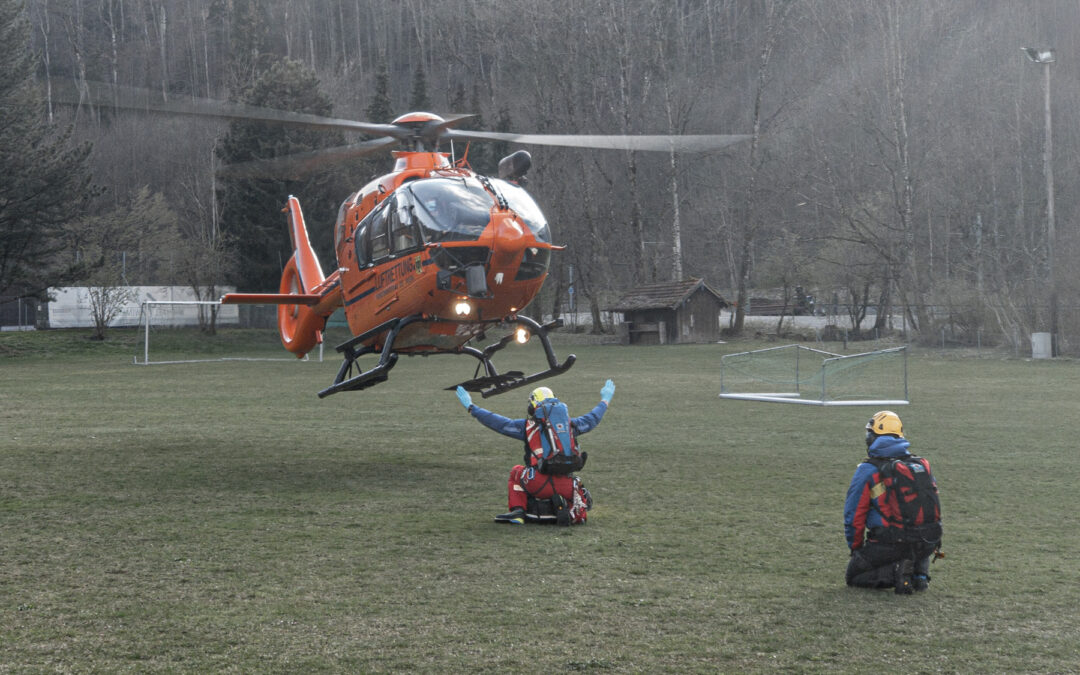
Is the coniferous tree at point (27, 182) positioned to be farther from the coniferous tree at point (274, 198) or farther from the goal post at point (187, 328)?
the coniferous tree at point (274, 198)

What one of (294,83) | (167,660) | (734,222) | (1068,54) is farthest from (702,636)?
(734,222)

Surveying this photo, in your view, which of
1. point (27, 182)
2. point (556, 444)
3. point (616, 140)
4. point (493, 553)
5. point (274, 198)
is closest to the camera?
point (493, 553)

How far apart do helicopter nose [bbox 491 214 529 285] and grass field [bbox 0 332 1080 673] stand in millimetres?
2848

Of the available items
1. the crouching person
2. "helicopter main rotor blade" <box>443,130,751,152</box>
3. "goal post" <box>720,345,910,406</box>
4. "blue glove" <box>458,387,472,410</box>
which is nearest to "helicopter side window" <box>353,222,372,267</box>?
"helicopter main rotor blade" <box>443,130,751,152</box>

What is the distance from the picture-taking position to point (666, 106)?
2218 inches

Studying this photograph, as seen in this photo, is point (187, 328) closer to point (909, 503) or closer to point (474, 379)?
point (474, 379)

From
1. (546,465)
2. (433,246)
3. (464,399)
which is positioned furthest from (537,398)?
(433,246)

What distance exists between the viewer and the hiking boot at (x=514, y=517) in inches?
413

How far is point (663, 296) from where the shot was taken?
5334 centimetres

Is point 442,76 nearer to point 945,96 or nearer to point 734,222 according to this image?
point 734,222

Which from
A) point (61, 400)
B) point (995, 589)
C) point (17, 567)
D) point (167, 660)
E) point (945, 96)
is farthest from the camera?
point (945, 96)

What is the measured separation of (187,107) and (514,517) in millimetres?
6553

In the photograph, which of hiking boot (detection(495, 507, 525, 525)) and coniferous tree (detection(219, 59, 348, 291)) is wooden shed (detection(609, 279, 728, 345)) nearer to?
coniferous tree (detection(219, 59, 348, 291))

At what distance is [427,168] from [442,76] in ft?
260
